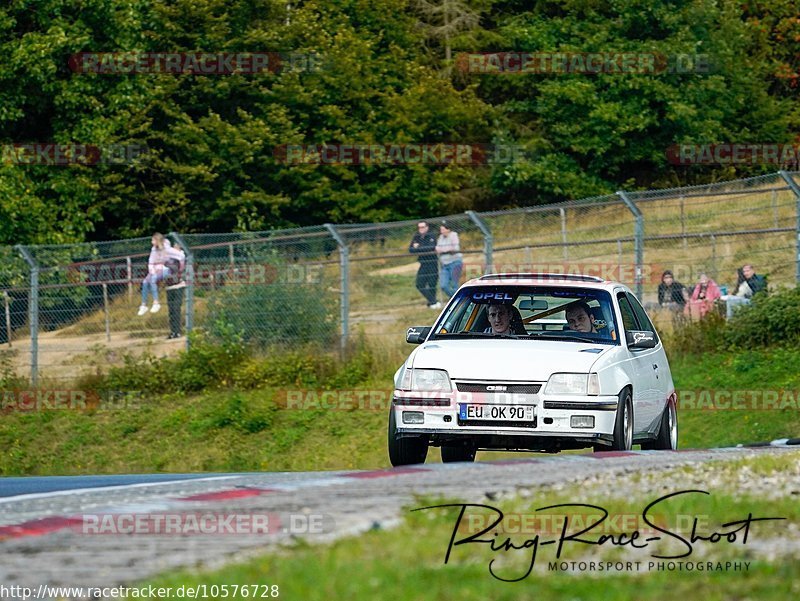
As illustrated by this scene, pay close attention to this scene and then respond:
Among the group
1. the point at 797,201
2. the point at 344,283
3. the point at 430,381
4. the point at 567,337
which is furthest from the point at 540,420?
the point at 797,201

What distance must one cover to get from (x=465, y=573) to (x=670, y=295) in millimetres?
18211

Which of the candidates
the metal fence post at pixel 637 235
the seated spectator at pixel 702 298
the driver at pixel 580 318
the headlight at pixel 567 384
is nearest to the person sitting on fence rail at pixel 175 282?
the metal fence post at pixel 637 235

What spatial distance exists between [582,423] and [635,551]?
5103 millimetres

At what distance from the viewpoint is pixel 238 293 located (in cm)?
2411

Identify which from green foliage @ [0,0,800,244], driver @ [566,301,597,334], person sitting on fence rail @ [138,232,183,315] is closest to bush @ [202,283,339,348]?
person sitting on fence rail @ [138,232,183,315]

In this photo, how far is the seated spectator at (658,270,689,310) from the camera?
77.9 feet

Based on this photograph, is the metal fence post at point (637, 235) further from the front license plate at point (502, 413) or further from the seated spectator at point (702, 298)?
the front license plate at point (502, 413)

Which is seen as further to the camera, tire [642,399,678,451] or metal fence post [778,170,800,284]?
metal fence post [778,170,800,284]

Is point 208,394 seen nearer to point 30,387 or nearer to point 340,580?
point 30,387

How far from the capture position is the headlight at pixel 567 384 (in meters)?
11.8

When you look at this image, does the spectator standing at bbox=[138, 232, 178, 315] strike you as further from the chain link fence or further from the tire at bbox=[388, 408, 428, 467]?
the tire at bbox=[388, 408, 428, 467]

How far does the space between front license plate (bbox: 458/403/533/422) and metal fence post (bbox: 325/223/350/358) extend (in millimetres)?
11840

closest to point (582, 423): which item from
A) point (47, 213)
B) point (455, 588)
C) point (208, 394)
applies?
point (455, 588)

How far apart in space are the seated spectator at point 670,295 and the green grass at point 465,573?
1648 cm
